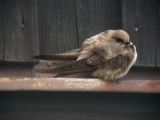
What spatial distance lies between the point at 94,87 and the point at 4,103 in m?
0.52

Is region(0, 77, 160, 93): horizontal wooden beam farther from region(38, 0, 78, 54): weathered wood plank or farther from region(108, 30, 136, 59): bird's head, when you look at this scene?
region(38, 0, 78, 54): weathered wood plank

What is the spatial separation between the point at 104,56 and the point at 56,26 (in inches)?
12.3

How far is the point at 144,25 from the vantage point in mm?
4215

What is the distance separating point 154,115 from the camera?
418 cm

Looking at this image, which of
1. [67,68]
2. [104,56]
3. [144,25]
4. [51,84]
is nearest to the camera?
Answer: [51,84]

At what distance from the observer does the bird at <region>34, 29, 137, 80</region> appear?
13.1ft

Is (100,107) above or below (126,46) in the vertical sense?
below

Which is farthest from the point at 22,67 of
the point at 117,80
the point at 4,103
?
the point at 117,80

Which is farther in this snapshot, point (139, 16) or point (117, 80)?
point (139, 16)

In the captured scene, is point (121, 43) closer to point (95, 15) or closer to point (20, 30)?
point (95, 15)

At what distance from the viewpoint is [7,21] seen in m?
4.18

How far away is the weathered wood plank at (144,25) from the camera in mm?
4195

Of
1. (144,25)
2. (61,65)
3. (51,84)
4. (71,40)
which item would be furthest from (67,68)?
(144,25)

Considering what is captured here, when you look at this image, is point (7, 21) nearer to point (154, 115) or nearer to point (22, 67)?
point (22, 67)
